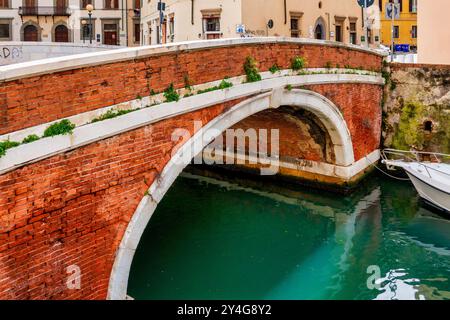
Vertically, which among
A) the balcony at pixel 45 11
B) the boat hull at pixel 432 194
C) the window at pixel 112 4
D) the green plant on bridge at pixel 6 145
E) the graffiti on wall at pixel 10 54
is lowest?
the boat hull at pixel 432 194

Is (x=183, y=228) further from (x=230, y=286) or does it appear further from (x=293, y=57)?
(x=293, y=57)

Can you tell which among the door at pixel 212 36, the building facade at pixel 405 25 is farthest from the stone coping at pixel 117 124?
the building facade at pixel 405 25

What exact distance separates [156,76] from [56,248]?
211 cm

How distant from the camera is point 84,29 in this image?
84.0 feet

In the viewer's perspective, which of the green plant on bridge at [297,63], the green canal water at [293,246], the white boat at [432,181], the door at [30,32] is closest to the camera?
the green canal water at [293,246]

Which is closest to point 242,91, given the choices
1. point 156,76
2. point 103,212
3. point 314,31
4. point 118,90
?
point 156,76

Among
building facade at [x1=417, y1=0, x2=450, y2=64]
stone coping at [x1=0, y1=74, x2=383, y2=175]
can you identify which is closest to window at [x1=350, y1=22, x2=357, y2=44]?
building facade at [x1=417, y1=0, x2=450, y2=64]

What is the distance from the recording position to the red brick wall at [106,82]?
4180mm

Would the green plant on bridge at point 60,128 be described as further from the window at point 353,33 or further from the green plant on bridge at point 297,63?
the window at point 353,33

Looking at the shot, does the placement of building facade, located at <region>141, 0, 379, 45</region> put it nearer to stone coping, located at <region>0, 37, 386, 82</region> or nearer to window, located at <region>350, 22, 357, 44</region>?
window, located at <region>350, 22, 357, 44</region>

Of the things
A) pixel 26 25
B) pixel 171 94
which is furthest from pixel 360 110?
pixel 26 25

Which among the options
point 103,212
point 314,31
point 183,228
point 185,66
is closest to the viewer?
point 103,212

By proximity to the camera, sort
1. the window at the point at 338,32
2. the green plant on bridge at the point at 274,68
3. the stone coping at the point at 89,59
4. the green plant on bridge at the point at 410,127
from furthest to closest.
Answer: the window at the point at 338,32, the green plant on bridge at the point at 410,127, the green plant on bridge at the point at 274,68, the stone coping at the point at 89,59

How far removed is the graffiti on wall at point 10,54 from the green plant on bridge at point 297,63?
5126mm
